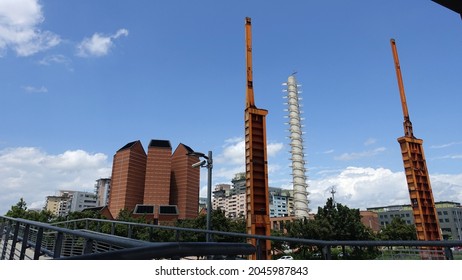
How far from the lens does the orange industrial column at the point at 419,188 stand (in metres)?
25.0

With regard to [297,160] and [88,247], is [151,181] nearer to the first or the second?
[297,160]

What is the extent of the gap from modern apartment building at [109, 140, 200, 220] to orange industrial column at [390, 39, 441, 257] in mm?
98963

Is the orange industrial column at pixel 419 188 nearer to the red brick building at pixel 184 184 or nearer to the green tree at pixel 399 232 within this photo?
the green tree at pixel 399 232

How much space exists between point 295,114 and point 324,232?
7152 cm

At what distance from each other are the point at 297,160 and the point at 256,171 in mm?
92225

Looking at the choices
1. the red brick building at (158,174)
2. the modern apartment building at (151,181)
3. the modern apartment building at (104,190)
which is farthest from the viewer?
the modern apartment building at (104,190)

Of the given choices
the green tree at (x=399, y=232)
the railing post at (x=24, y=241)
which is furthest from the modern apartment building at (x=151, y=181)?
the railing post at (x=24, y=241)

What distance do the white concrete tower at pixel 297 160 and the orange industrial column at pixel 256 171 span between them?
8840cm

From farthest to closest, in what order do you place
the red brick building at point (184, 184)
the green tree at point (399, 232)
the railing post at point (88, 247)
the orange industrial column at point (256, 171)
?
1. the red brick building at point (184, 184)
2. the green tree at point (399, 232)
3. the orange industrial column at point (256, 171)
4. the railing post at point (88, 247)

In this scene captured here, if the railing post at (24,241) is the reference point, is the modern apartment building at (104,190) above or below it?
above

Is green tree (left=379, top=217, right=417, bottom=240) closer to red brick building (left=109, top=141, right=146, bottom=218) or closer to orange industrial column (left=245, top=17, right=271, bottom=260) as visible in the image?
orange industrial column (left=245, top=17, right=271, bottom=260)
